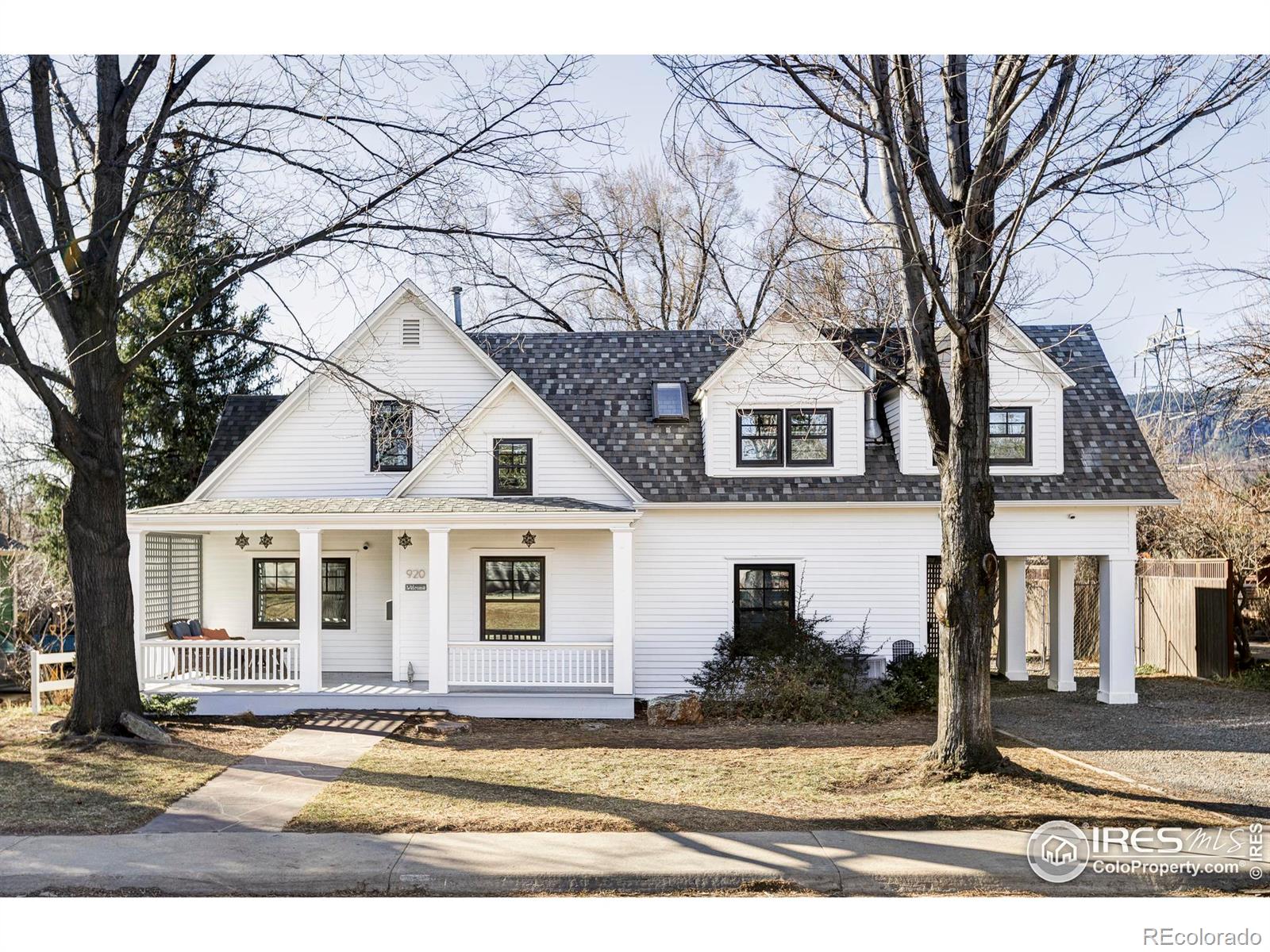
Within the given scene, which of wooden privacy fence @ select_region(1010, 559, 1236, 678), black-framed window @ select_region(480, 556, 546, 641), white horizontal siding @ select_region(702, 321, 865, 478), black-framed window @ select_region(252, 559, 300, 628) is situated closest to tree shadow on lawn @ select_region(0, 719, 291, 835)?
black-framed window @ select_region(252, 559, 300, 628)

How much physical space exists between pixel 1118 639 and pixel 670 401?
8934mm

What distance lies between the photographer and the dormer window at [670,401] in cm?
1845

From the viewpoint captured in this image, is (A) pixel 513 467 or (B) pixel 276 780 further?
(A) pixel 513 467

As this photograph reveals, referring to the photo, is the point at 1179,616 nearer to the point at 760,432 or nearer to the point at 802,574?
the point at 802,574

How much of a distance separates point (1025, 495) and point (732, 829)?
10.8 meters

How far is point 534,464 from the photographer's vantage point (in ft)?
57.1

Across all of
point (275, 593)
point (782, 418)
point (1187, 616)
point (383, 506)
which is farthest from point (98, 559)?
point (1187, 616)

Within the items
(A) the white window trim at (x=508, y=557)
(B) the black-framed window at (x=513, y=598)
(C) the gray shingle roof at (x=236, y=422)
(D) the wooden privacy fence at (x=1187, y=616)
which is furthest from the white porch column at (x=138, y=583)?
(D) the wooden privacy fence at (x=1187, y=616)

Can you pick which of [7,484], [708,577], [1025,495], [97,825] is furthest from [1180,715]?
[7,484]

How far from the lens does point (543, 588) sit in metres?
17.7

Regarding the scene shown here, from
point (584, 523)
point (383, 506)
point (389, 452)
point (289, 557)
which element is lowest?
point (289, 557)

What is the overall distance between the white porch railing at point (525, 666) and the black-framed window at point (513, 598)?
1149 mm

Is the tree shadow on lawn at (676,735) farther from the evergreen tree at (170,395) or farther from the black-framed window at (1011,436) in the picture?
the evergreen tree at (170,395)

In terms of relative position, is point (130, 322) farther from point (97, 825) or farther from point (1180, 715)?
point (1180, 715)
